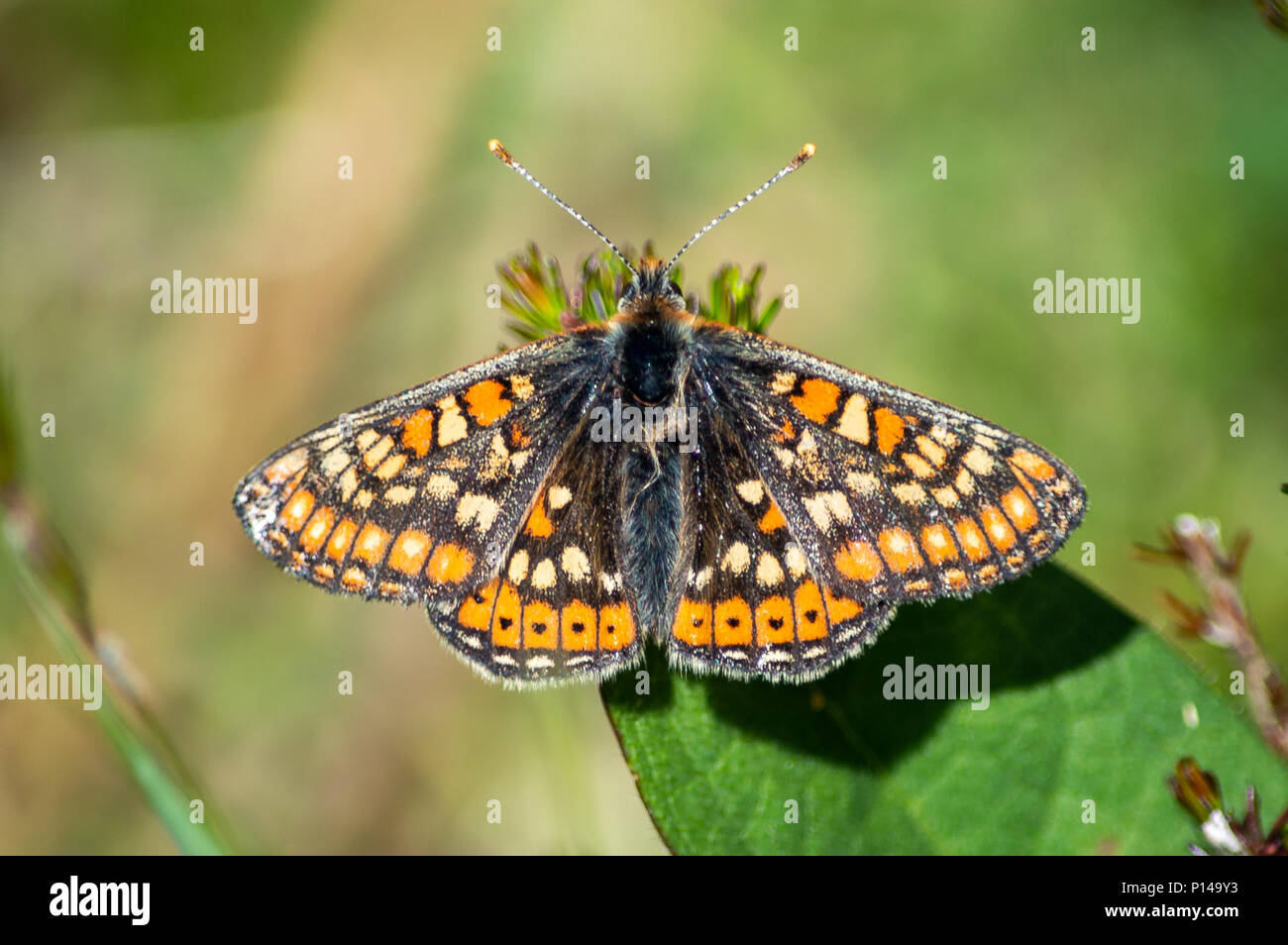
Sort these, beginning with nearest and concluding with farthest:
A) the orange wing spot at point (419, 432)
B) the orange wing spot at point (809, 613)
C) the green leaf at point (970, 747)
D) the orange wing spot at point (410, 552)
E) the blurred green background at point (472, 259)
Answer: the green leaf at point (970, 747)
the orange wing spot at point (809, 613)
the orange wing spot at point (410, 552)
the orange wing spot at point (419, 432)
the blurred green background at point (472, 259)

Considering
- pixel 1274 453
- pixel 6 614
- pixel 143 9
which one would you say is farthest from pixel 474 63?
pixel 1274 453

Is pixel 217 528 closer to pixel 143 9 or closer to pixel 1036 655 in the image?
pixel 143 9

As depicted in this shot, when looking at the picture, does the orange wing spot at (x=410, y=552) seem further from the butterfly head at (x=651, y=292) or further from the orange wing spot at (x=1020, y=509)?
the orange wing spot at (x=1020, y=509)

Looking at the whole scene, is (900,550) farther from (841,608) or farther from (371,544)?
(371,544)

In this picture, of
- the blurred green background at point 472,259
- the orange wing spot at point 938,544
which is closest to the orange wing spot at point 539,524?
the orange wing spot at point 938,544

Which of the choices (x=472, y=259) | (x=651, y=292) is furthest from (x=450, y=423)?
(x=472, y=259)

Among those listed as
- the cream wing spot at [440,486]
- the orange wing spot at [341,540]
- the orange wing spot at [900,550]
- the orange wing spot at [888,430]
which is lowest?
the orange wing spot at [900,550]
